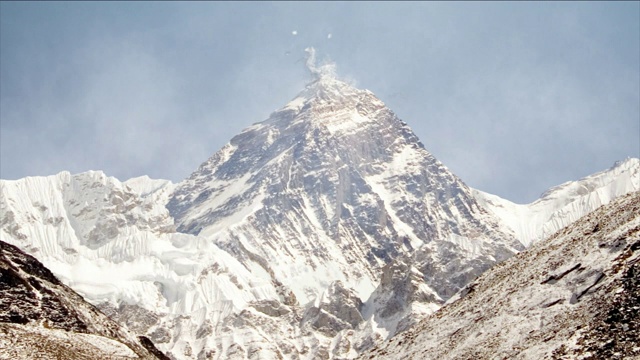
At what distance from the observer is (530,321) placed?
50938 millimetres

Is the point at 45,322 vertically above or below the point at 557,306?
above

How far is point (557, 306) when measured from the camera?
166 ft

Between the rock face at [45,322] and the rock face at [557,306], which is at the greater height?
the rock face at [45,322]

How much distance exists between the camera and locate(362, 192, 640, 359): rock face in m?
43.9

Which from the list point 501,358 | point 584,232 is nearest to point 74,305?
point 501,358

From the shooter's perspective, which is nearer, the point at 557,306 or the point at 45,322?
the point at 557,306

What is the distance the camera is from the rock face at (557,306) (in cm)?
4394

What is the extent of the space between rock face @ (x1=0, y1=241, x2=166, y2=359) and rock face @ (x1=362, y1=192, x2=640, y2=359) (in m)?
21.3

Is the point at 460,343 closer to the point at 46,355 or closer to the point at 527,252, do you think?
the point at 527,252

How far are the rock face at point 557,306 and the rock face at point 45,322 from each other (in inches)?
837

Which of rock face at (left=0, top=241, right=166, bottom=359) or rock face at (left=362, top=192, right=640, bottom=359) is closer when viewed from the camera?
rock face at (left=362, top=192, right=640, bottom=359)

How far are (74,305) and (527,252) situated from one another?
37.3 metres

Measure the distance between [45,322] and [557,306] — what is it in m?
36.1

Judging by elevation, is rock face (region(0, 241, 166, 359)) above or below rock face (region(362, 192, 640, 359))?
above
